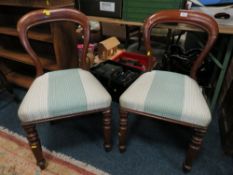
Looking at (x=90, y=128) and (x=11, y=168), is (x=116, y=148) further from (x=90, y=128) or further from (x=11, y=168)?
(x=11, y=168)

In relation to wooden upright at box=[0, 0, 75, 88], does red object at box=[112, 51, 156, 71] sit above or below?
below

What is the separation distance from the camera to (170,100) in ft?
3.08

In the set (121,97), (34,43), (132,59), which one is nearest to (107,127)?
(121,97)

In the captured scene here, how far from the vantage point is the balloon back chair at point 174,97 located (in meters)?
0.90

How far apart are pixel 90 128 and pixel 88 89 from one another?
0.52 meters

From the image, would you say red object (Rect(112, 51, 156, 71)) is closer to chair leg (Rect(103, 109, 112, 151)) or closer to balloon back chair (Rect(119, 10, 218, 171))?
balloon back chair (Rect(119, 10, 218, 171))

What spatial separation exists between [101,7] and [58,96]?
0.88 m

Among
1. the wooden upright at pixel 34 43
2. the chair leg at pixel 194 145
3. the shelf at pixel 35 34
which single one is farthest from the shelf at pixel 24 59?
the chair leg at pixel 194 145

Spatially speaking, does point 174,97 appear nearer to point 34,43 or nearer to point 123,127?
point 123,127

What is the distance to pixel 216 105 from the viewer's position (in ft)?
5.30

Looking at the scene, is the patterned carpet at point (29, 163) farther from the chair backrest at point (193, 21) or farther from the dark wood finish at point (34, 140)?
the chair backrest at point (193, 21)

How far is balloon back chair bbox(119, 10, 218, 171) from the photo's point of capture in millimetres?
899

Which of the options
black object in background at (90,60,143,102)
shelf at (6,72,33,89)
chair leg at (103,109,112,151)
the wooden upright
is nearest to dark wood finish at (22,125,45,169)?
chair leg at (103,109,112,151)

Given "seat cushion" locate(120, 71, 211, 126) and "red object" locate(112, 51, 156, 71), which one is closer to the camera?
"seat cushion" locate(120, 71, 211, 126)
